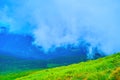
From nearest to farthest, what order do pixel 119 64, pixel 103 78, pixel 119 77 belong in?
pixel 119 77
pixel 103 78
pixel 119 64

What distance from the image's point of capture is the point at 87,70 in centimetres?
5406

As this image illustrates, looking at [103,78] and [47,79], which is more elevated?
[47,79]

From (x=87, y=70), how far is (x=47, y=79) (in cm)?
654

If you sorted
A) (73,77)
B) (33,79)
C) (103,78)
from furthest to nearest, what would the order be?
(33,79) < (73,77) < (103,78)

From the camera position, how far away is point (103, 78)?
147 feet

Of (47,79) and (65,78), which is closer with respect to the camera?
(65,78)

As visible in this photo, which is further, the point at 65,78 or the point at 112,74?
the point at 65,78

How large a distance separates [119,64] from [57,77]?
970 cm

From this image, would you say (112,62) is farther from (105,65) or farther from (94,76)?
(94,76)

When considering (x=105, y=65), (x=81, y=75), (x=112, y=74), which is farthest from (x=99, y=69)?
(x=112, y=74)

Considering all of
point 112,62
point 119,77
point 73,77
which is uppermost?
point 112,62

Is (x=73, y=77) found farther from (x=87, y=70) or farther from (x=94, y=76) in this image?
(x=87, y=70)

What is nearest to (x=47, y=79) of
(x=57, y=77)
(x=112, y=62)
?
(x=57, y=77)

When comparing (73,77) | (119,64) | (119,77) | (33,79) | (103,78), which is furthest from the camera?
(33,79)
